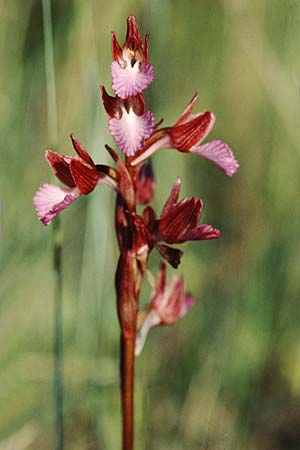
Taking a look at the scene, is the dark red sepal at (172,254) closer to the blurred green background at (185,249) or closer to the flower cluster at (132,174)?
the flower cluster at (132,174)

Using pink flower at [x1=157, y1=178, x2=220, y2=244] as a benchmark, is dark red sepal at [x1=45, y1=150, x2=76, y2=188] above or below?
above

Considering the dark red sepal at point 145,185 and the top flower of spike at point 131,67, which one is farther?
the dark red sepal at point 145,185

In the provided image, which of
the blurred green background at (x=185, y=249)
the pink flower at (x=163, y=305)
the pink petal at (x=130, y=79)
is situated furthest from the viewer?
the blurred green background at (x=185, y=249)

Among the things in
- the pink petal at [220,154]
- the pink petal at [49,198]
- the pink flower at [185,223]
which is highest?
the pink petal at [220,154]

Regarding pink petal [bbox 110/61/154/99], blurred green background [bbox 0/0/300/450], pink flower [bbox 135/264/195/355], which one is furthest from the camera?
blurred green background [bbox 0/0/300/450]

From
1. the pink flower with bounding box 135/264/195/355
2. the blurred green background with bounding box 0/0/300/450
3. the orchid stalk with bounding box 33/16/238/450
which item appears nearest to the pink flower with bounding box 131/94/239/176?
the orchid stalk with bounding box 33/16/238/450

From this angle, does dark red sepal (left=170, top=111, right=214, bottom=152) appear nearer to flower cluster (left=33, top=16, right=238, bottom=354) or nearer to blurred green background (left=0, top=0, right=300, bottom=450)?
flower cluster (left=33, top=16, right=238, bottom=354)

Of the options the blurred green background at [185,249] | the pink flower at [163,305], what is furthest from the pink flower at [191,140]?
the blurred green background at [185,249]

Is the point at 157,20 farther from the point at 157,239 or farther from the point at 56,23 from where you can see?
the point at 157,239
